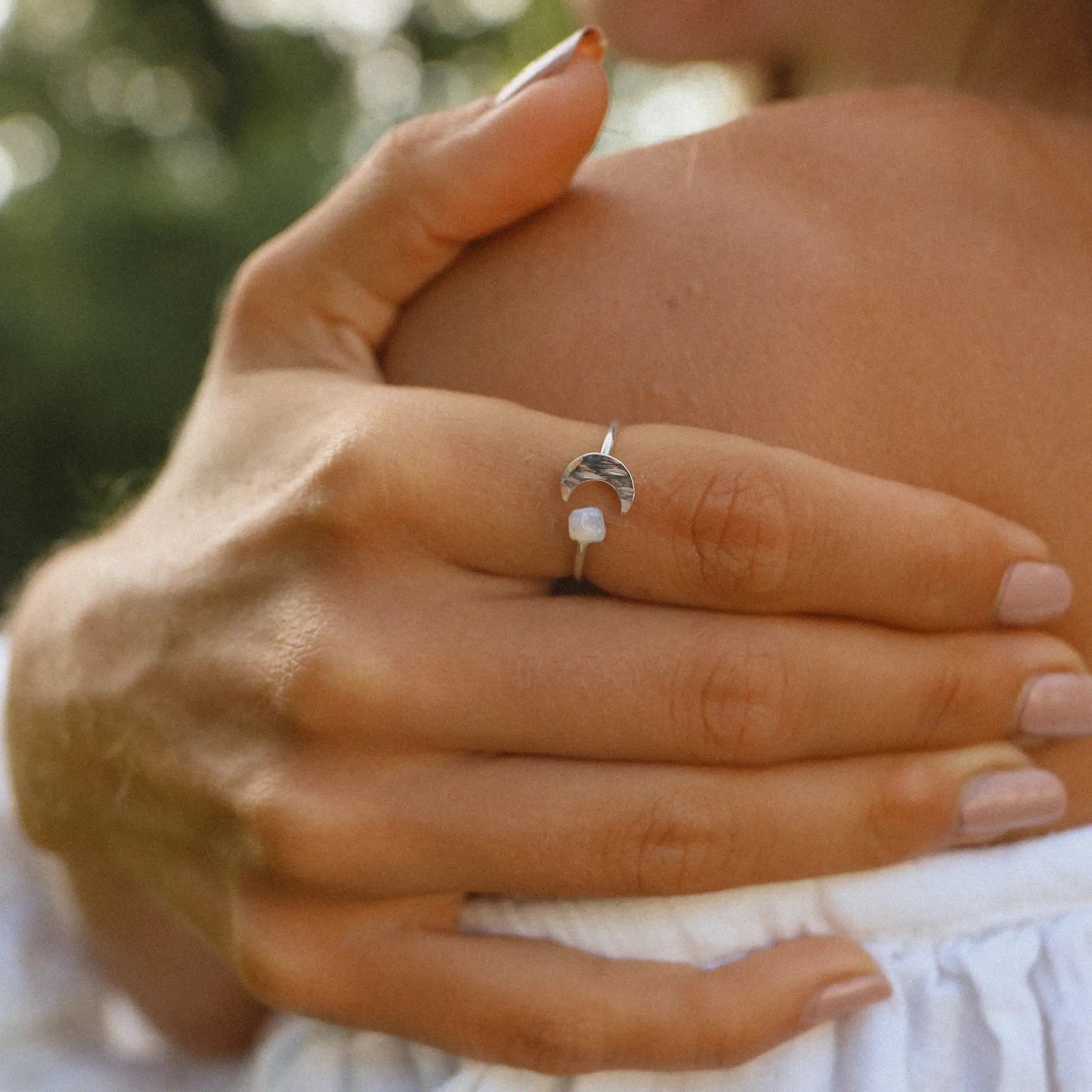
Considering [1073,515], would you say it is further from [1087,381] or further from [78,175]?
[78,175]

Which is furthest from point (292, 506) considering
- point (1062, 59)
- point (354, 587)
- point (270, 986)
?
point (1062, 59)

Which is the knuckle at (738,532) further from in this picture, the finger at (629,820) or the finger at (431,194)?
the finger at (431,194)

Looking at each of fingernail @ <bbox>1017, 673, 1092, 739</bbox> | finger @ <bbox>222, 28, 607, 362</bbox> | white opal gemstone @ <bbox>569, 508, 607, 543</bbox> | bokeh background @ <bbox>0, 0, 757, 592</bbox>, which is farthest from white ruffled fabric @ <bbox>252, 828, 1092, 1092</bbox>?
bokeh background @ <bbox>0, 0, 757, 592</bbox>

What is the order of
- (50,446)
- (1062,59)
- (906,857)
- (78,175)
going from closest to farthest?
(906,857) → (1062,59) → (50,446) → (78,175)

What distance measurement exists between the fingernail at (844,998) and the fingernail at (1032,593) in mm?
341

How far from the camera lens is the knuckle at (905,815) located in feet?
2.94

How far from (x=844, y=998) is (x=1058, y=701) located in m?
0.32

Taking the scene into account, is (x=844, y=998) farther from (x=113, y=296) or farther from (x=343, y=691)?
(x=113, y=296)

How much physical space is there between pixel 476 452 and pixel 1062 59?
877 millimetres

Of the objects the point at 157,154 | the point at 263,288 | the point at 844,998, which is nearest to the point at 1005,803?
the point at 844,998

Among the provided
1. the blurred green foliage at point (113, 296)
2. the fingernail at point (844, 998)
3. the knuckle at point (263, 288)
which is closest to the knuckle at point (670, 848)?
the fingernail at point (844, 998)

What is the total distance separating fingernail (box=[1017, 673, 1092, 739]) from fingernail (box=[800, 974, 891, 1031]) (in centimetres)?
27

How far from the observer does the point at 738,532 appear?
2.86 feet

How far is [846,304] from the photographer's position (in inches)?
38.7
